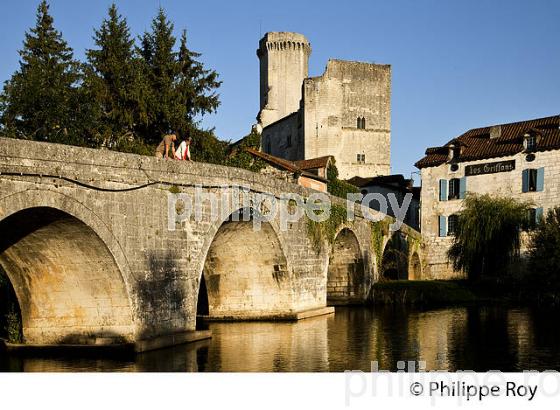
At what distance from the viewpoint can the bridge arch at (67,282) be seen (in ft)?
44.9

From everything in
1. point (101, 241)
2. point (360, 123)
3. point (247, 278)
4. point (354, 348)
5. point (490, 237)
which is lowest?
point (354, 348)

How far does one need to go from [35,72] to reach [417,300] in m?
19.3

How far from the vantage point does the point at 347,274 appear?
1200 inches

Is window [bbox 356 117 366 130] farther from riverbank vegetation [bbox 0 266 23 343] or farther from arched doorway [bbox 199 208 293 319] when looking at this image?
riverbank vegetation [bbox 0 266 23 343]

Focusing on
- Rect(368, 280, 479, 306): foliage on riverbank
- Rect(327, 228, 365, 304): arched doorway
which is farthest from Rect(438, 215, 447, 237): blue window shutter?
Rect(327, 228, 365, 304): arched doorway

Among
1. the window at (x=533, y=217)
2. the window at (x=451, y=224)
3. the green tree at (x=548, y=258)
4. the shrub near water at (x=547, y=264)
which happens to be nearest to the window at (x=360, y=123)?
the window at (x=451, y=224)

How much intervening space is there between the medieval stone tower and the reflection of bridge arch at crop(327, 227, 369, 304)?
45.5m

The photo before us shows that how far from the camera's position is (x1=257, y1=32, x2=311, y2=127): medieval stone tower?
74938mm

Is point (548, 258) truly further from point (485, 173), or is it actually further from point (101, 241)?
point (101, 241)

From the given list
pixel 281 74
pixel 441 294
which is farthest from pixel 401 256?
pixel 281 74

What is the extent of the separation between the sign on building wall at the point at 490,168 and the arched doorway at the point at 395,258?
704 cm

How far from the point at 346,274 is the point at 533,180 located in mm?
15130

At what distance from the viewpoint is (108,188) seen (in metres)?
14.0
